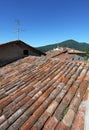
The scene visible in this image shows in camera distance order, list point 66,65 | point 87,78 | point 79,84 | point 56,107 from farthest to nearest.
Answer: point 66,65 < point 87,78 < point 79,84 < point 56,107

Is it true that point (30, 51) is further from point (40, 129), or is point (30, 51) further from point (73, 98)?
point (40, 129)

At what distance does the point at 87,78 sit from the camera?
6.18 m

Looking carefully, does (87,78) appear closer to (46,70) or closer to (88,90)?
(88,90)

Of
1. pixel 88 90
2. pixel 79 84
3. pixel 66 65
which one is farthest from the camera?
pixel 66 65

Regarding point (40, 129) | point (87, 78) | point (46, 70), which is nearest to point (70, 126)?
point (40, 129)

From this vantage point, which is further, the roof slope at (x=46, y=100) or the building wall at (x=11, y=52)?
the building wall at (x=11, y=52)

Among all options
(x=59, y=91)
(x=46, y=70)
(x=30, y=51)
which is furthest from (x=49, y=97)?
(x=30, y=51)

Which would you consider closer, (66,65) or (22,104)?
(22,104)

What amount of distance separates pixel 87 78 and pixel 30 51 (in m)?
10.8

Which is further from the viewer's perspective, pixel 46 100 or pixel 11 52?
pixel 11 52

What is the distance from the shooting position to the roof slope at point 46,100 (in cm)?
352

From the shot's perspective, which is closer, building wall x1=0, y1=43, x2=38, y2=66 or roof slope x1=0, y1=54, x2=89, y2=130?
roof slope x1=0, y1=54, x2=89, y2=130

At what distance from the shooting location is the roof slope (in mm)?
3516

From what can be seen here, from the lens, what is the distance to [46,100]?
4.61m
